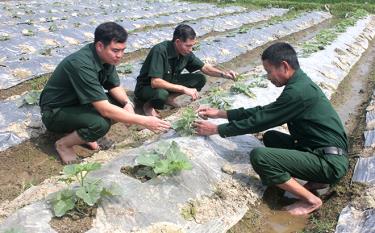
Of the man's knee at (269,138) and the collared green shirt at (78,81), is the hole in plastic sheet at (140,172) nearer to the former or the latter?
the collared green shirt at (78,81)

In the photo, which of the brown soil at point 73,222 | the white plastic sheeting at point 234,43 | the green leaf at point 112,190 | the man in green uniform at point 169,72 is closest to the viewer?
the brown soil at point 73,222

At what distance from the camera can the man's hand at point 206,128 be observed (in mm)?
4317

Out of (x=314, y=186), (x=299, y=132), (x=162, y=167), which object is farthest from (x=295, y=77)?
(x=162, y=167)

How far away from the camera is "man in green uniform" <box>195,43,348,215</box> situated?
155 inches

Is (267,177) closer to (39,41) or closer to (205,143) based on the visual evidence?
(205,143)

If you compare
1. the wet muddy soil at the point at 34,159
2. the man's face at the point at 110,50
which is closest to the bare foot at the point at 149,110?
the wet muddy soil at the point at 34,159

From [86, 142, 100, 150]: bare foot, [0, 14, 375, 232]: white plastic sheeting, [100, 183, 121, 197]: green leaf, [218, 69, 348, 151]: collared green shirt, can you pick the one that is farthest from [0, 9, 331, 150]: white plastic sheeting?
[218, 69, 348, 151]: collared green shirt

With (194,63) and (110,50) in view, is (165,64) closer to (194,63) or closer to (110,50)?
(194,63)

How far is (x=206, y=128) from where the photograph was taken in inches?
172

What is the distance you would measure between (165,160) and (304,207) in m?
1.43

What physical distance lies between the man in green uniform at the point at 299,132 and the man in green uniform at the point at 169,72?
1.82 metres

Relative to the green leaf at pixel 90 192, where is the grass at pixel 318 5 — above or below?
below

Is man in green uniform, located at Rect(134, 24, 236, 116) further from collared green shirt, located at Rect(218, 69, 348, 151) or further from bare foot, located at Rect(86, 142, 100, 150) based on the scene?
collared green shirt, located at Rect(218, 69, 348, 151)

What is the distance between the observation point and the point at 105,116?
452cm
